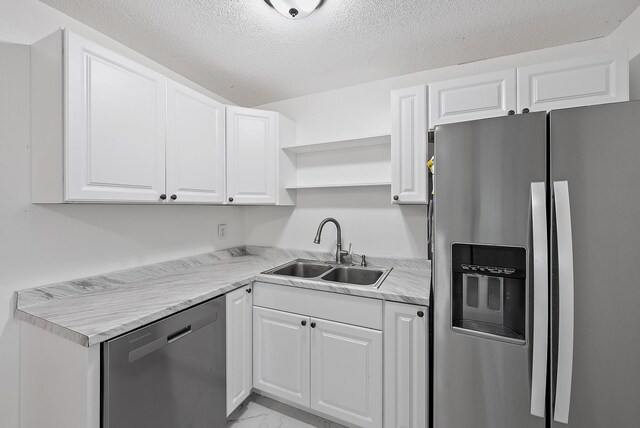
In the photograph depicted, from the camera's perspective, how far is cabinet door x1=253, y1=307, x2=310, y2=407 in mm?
1605

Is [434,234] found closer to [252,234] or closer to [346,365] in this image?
[346,365]

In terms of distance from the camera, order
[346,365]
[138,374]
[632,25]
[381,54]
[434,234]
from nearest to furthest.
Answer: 1. [138,374]
2. [434,234]
3. [632,25]
4. [346,365]
5. [381,54]

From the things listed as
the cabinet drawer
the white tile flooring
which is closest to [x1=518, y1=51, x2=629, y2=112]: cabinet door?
the cabinet drawer

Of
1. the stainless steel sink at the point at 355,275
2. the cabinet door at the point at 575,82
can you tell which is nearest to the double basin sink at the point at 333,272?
the stainless steel sink at the point at 355,275

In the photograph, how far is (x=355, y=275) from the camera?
1.98 metres

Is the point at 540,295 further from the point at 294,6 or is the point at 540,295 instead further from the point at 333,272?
the point at 294,6

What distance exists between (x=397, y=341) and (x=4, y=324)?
5.96ft

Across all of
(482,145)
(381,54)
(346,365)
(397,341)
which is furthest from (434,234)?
(381,54)

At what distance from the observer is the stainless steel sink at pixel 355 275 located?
1.92 meters

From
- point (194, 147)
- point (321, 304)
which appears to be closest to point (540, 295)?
point (321, 304)

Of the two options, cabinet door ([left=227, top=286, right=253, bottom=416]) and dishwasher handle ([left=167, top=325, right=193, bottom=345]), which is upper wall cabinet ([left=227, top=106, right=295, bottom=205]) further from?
dishwasher handle ([left=167, top=325, right=193, bottom=345])

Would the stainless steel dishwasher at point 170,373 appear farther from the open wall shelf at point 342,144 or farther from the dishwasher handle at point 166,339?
the open wall shelf at point 342,144

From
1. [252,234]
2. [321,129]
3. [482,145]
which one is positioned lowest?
[252,234]

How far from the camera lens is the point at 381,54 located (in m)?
1.71
